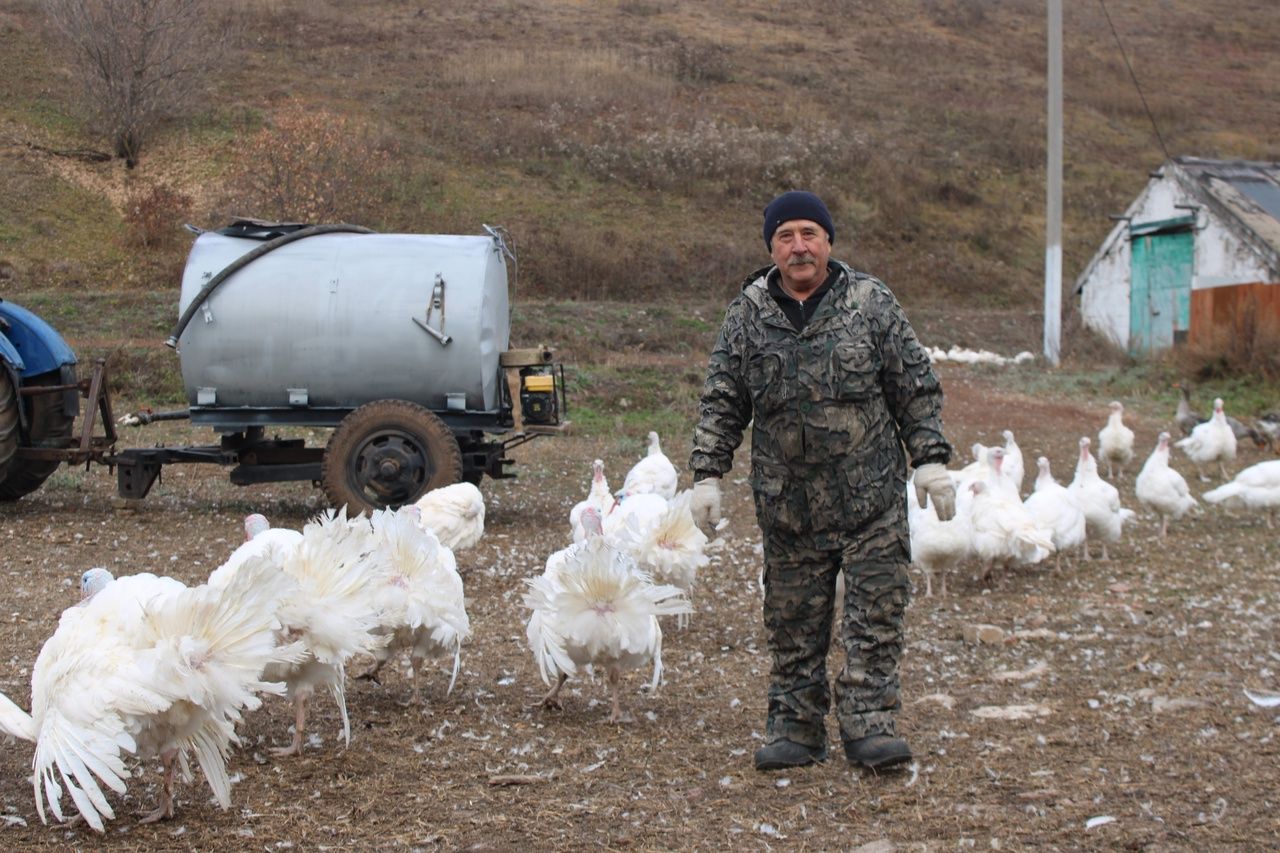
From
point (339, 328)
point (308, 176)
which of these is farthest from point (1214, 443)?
point (308, 176)

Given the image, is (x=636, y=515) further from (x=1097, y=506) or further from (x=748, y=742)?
(x=1097, y=506)

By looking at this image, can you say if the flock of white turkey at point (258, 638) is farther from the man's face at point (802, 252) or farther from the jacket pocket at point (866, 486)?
the man's face at point (802, 252)

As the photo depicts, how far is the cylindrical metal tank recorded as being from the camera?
11.6 m

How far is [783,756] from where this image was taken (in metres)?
5.44

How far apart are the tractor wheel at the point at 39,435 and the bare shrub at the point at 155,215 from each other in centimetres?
1524

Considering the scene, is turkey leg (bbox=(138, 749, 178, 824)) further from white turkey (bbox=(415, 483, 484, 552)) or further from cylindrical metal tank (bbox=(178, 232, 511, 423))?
cylindrical metal tank (bbox=(178, 232, 511, 423))

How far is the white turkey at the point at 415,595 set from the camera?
20.8 ft

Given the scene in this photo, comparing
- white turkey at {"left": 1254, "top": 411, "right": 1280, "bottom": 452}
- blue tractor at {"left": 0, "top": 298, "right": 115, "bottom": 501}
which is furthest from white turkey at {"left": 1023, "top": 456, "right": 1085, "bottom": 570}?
white turkey at {"left": 1254, "top": 411, "right": 1280, "bottom": 452}

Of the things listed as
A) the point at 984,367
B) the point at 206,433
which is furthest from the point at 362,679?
the point at 984,367

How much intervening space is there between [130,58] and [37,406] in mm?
20733

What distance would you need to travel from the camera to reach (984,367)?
78.7 feet

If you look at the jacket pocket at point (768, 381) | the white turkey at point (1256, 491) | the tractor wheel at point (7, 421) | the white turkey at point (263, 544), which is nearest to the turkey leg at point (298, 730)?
the white turkey at point (263, 544)

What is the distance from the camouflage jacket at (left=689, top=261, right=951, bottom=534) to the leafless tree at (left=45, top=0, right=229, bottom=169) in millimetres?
27951

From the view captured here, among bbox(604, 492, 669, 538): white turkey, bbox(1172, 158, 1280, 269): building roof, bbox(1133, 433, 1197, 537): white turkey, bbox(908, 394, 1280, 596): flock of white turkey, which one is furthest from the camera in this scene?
bbox(1172, 158, 1280, 269): building roof
